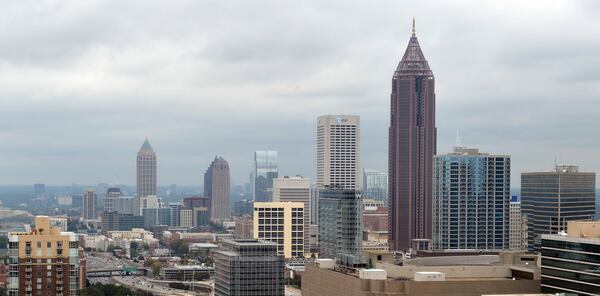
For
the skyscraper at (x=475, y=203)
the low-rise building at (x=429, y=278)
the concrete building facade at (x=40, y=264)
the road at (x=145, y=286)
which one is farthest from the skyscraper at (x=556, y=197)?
the low-rise building at (x=429, y=278)

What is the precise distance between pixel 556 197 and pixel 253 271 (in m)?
81.6

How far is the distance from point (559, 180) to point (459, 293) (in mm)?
113049

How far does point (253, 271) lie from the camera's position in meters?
94.8

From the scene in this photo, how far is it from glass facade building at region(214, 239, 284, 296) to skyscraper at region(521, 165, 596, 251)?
73929 millimetres

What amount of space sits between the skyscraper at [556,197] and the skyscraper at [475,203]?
17.4 m

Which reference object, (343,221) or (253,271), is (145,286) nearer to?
(343,221)

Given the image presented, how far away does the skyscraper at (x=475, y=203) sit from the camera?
618 feet

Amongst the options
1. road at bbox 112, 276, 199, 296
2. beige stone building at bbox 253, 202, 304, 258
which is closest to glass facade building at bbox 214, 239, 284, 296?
beige stone building at bbox 253, 202, 304, 258

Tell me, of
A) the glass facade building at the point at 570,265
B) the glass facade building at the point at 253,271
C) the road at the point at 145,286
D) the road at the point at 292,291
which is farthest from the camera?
the road at the point at 145,286

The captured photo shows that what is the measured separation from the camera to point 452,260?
66938 mm

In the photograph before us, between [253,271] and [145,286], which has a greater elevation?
[253,271]

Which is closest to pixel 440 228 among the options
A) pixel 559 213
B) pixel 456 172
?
pixel 456 172

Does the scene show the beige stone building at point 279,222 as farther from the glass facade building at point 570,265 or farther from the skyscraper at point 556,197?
the glass facade building at point 570,265

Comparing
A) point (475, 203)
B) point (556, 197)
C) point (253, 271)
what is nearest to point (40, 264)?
point (253, 271)
